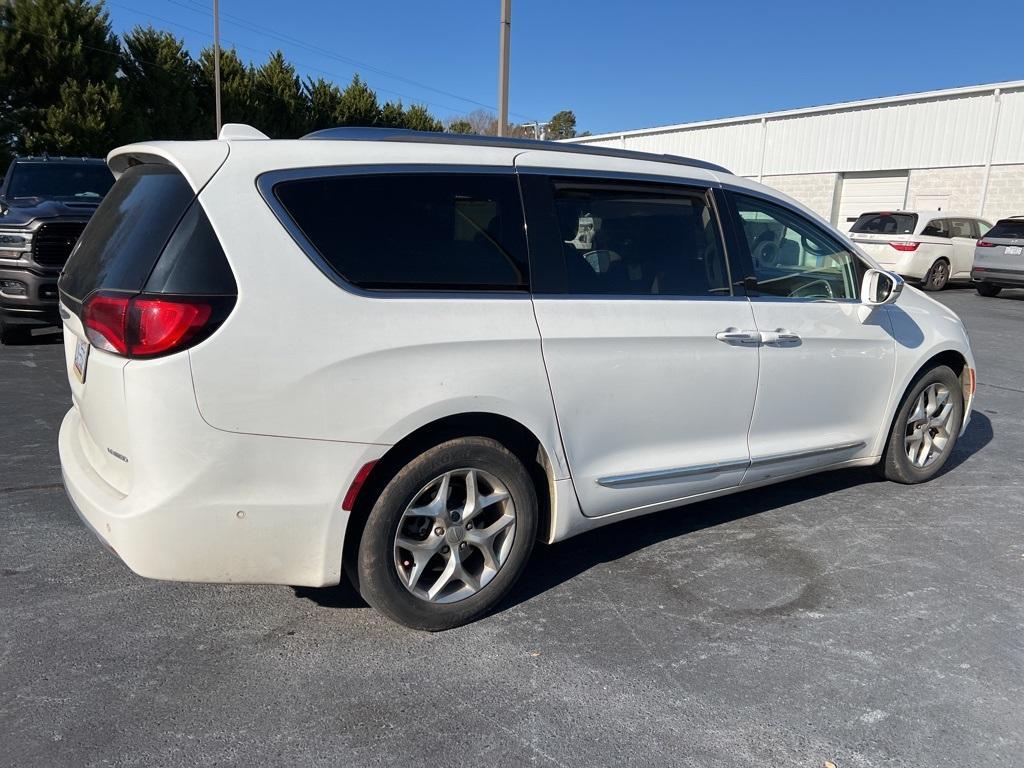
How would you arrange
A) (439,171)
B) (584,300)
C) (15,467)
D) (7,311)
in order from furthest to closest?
(7,311)
(15,467)
(584,300)
(439,171)

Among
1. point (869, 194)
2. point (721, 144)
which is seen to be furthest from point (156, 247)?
point (721, 144)

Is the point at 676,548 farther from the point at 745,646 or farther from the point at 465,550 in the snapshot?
the point at 465,550

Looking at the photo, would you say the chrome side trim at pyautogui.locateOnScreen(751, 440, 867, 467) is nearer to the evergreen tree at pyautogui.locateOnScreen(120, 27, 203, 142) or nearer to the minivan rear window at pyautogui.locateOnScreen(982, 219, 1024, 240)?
the minivan rear window at pyautogui.locateOnScreen(982, 219, 1024, 240)

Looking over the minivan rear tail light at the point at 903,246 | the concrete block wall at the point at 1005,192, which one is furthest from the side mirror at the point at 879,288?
the concrete block wall at the point at 1005,192

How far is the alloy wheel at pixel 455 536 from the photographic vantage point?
2.91m

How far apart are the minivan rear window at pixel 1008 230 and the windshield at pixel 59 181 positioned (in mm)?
16754

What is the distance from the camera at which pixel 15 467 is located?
465cm

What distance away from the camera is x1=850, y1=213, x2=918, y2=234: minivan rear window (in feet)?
56.2

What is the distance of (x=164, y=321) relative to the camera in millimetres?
2438

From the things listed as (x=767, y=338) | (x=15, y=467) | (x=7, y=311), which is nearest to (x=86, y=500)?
(x=15, y=467)

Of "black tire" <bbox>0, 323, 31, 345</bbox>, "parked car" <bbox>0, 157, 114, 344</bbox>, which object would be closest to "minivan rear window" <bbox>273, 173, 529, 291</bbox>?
"parked car" <bbox>0, 157, 114, 344</bbox>

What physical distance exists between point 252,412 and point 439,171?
1.16 m

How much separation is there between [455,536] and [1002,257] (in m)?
17.2

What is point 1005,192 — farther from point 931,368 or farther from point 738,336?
point 738,336
